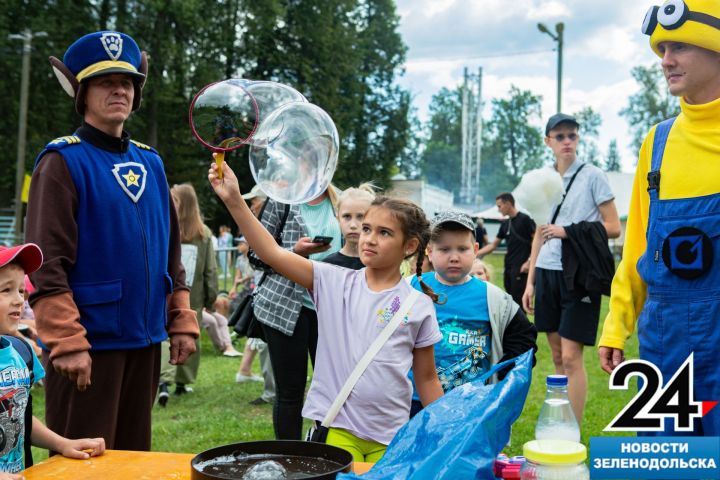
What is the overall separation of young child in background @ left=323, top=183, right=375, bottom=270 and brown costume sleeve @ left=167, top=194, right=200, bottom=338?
3.95 ft

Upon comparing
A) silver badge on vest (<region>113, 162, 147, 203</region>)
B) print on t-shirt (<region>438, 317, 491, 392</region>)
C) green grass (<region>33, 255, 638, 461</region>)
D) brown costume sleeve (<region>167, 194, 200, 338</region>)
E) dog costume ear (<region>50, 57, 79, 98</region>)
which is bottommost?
green grass (<region>33, 255, 638, 461</region>)

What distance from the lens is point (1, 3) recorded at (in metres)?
23.7

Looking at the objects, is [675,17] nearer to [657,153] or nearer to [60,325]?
[657,153]

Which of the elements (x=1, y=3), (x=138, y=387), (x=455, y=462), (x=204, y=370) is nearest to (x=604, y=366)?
(x=455, y=462)

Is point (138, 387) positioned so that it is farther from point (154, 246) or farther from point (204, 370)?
point (204, 370)

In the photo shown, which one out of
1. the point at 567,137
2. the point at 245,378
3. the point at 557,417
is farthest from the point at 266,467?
the point at 245,378

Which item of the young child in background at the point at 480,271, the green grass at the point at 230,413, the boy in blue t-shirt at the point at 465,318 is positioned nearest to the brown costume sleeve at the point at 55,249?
the boy in blue t-shirt at the point at 465,318

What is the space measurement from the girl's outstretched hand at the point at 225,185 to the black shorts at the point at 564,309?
3.14m

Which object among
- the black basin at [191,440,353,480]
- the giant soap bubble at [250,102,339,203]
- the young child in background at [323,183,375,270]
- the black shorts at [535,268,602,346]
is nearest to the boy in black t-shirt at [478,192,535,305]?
the black shorts at [535,268,602,346]

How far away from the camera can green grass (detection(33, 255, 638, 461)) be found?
589 centimetres

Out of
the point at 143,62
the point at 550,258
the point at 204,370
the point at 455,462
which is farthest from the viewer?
the point at 204,370

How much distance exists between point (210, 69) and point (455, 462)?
28.6 metres

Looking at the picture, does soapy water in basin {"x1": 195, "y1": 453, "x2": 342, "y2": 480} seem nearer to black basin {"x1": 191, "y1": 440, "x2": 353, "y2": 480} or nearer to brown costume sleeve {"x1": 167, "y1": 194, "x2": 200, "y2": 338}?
black basin {"x1": 191, "y1": 440, "x2": 353, "y2": 480}

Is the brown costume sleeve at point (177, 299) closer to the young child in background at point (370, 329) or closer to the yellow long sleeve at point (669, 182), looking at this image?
the young child in background at point (370, 329)
